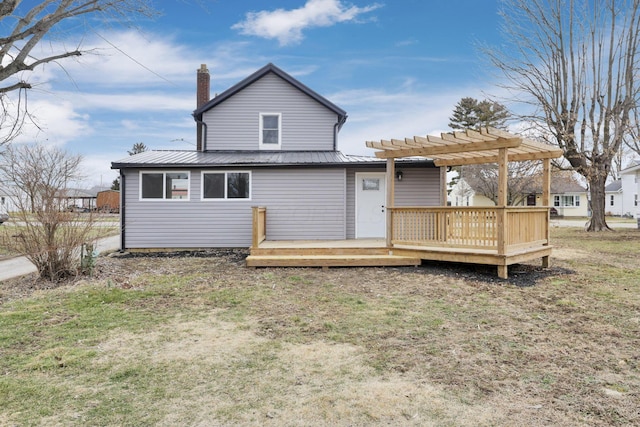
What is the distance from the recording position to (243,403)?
302cm

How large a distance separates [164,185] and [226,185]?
6.07ft

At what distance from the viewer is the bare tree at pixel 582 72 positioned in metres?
18.3

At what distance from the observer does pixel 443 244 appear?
9.02 meters

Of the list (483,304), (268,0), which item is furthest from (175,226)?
(483,304)

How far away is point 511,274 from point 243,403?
7377 mm

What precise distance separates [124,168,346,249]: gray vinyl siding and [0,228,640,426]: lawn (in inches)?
171

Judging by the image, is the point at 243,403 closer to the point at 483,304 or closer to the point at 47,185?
the point at 483,304

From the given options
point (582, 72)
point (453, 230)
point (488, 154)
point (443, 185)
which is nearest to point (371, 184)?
point (443, 185)

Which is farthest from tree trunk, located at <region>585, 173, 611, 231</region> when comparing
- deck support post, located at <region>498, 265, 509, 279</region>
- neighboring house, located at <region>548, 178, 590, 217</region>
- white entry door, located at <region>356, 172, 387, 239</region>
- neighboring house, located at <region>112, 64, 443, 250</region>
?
neighboring house, located at <region>548, 178, 590, 217</region>

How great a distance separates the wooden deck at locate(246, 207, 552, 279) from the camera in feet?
27.1

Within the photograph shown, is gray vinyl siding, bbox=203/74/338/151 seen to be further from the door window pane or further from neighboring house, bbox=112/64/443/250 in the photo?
the door window pane

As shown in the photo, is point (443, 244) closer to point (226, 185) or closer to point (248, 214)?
point (248, 214)

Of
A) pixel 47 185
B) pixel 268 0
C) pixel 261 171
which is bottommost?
pixel 47 185

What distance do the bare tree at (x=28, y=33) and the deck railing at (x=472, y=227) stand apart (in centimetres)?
680
